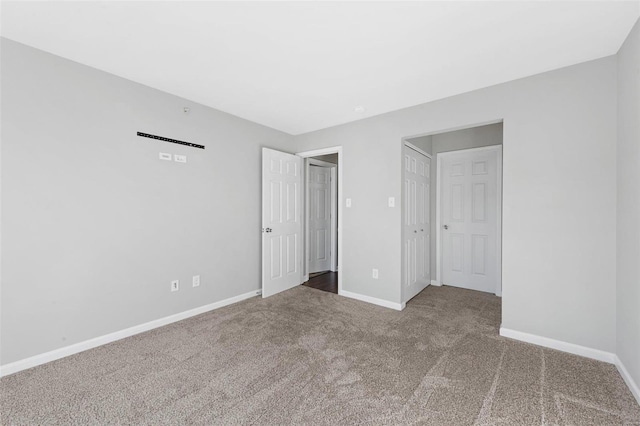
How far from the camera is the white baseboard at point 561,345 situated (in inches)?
85.2

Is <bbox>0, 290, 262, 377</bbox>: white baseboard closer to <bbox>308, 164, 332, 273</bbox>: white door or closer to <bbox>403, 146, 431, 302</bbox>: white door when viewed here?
<bbox>308, 164, 332, 273</bbox>: white door

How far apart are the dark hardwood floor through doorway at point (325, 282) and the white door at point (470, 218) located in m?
1.76

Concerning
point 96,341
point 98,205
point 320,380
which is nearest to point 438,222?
point 320,380

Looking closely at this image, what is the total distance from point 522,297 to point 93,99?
4.26 meters

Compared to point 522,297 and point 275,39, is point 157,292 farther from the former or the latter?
point 522,297

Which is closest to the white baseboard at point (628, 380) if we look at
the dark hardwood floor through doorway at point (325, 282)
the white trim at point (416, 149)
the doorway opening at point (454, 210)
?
the doorway opening at point (454, 210)

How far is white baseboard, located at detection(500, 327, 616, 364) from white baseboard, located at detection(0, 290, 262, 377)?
10.2ft

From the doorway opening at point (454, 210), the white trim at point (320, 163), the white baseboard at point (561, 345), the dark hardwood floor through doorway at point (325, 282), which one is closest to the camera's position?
the white baseboard at point (561, 345)

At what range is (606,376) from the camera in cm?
197

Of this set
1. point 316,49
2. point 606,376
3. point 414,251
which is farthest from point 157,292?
point 606,376

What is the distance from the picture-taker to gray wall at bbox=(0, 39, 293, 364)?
80.3 inches

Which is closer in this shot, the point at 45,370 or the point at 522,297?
the point at 45,370

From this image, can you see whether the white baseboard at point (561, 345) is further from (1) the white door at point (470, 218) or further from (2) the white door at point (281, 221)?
(2) the white door at point (281, 221)

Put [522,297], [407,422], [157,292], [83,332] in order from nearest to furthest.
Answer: [407,422]
[83,332]
[522,297]
[157,292]
